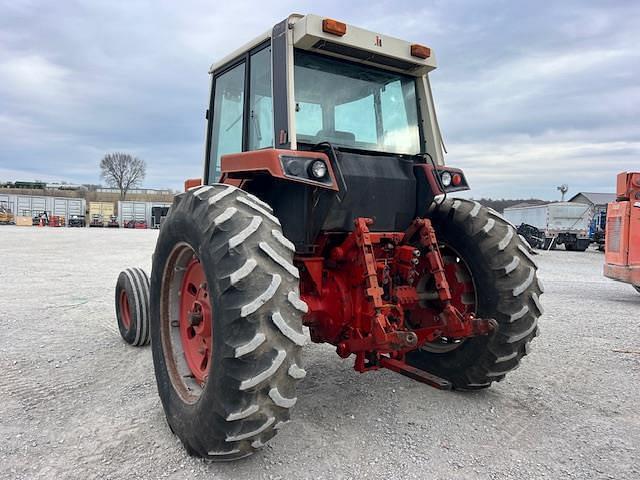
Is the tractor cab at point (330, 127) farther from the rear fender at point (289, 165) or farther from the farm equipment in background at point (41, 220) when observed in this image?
the farm equipment in background at point (41, 220)

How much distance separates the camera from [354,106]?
4.17m

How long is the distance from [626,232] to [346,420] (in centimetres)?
862

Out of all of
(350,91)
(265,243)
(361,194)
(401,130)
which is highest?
(350,91)

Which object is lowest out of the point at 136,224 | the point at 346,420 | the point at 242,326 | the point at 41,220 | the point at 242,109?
the point at 346,420

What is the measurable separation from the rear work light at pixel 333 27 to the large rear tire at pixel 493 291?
66.4 inches

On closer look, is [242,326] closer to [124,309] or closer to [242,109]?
[242,109]

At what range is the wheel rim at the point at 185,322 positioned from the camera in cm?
342

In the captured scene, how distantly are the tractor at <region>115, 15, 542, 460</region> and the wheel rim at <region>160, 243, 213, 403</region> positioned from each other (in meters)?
0.01

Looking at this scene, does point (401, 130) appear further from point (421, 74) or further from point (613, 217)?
point (613, 217)

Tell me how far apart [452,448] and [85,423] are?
2.51m

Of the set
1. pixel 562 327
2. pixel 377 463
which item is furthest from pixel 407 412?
pixel 562 327

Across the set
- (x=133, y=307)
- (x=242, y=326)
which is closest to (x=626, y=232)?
(x=133, y=307)

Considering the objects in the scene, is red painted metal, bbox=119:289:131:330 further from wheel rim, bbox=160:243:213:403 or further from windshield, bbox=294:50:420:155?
windshield, bbox=294:50:420:155

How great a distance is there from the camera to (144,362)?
4953 millimetres
